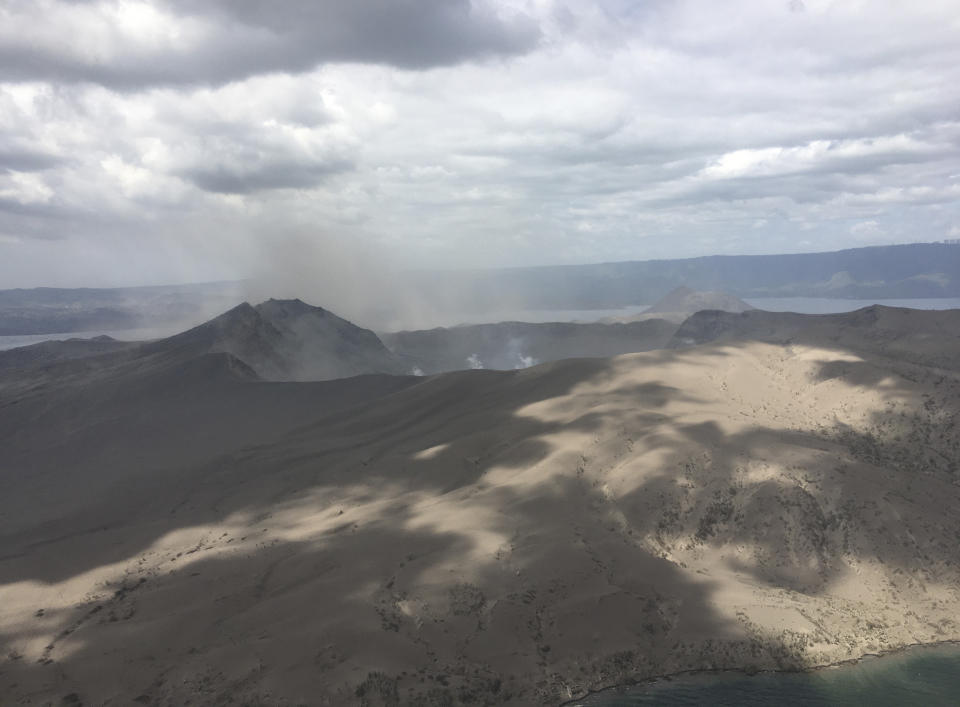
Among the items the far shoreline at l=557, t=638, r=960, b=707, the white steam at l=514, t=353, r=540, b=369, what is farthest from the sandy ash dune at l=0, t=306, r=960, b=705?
the white steam at l=514, t=353, r=540, b=369

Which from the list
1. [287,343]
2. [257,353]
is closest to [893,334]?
[257,353]

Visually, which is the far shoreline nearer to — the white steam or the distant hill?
the distant hill

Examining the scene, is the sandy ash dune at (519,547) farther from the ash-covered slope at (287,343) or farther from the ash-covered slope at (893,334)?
the ash-covered slope at (287,343)

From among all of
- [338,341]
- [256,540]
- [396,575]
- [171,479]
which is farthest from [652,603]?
[338,341]

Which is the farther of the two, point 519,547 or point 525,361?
point 525,361

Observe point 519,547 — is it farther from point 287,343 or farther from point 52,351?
point 52,351

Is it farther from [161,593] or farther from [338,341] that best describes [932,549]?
[338,341]
